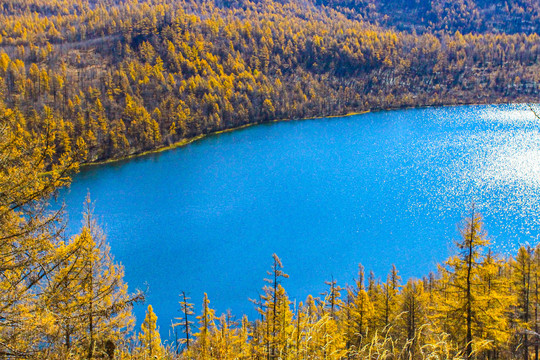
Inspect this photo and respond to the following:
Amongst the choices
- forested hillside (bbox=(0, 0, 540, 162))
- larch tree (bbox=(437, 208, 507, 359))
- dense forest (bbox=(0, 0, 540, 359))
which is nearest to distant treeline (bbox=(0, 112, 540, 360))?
larch tree (bbox=(437, 208, 507, 359))

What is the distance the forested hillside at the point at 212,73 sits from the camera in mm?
87875

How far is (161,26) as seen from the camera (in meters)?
128

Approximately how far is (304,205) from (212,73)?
235 ft

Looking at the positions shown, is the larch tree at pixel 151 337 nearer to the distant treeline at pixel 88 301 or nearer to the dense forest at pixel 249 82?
the dense forest at pixel 249 82

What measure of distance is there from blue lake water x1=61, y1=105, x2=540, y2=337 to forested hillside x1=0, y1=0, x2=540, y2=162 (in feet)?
43.6

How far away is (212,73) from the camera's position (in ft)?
379

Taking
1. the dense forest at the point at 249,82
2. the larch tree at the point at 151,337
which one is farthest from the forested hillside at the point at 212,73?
the larch tree at the point at 151,337

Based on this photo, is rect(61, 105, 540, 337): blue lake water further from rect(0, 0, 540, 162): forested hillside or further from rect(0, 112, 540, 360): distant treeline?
rect(0, 112, 540, 360): distant treeline

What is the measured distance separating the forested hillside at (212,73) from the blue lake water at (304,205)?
13.3 m

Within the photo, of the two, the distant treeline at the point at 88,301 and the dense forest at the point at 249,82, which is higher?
the dense forest at the point at 249,82

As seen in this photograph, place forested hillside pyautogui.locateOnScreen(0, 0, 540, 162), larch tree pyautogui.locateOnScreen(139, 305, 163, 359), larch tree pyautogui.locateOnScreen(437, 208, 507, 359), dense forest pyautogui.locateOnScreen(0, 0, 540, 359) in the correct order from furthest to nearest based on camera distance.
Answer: forested hillside pyautogui.locateOnScreen(0, 0, 540, 162), dense forest pyautogui.locateOnScreen(0, 0, 540, 359), larch tree pyautogui.locateOnScreen(139, 305, 163, 359), larch tree pyautogui.locateOnScreen(437, 208, 507, 359)

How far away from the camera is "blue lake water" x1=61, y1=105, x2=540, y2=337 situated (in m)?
39.8

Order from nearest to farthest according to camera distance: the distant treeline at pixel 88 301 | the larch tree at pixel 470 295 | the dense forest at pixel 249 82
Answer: the distant treeline at pixel 88 301 → the larch tree at pixel 470 295 → the dense forest at pixel 249 82

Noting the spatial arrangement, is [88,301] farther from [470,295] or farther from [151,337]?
[151,337]
